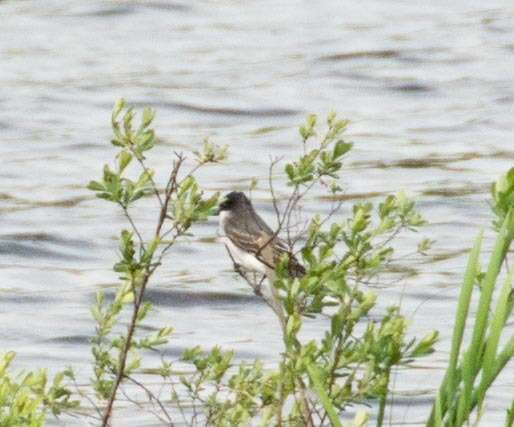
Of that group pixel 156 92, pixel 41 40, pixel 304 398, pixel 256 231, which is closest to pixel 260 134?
pixel 156 92

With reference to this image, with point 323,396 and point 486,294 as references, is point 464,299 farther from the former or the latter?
point 323,396

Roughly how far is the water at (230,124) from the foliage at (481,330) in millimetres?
3335

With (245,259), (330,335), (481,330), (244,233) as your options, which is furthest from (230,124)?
(481,330)

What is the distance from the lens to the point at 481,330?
17.1 feet

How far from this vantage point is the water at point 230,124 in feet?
37.8

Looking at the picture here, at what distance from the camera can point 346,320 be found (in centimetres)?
564

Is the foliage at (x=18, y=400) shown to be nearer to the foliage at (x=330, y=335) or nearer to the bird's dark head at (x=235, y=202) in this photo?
the foliage at (x=330, y=335)

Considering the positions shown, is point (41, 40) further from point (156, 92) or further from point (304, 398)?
point (304, 398)

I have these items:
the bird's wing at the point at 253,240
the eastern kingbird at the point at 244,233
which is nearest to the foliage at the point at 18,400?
the bird's wing at the point at 253,240

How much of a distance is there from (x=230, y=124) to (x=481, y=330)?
1079 centimetres

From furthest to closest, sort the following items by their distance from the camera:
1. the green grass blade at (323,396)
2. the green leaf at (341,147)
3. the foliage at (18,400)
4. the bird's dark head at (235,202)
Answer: the bird's dark head at (235,202)
the green leaf at (341,147)
the green grass blade at (323,396)
the foliage at (18,400)

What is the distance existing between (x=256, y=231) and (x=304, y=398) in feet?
9.10

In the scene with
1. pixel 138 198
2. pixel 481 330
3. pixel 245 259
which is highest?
pixel 245 259

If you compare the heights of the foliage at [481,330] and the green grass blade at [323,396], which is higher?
the foliage at [481,330]
